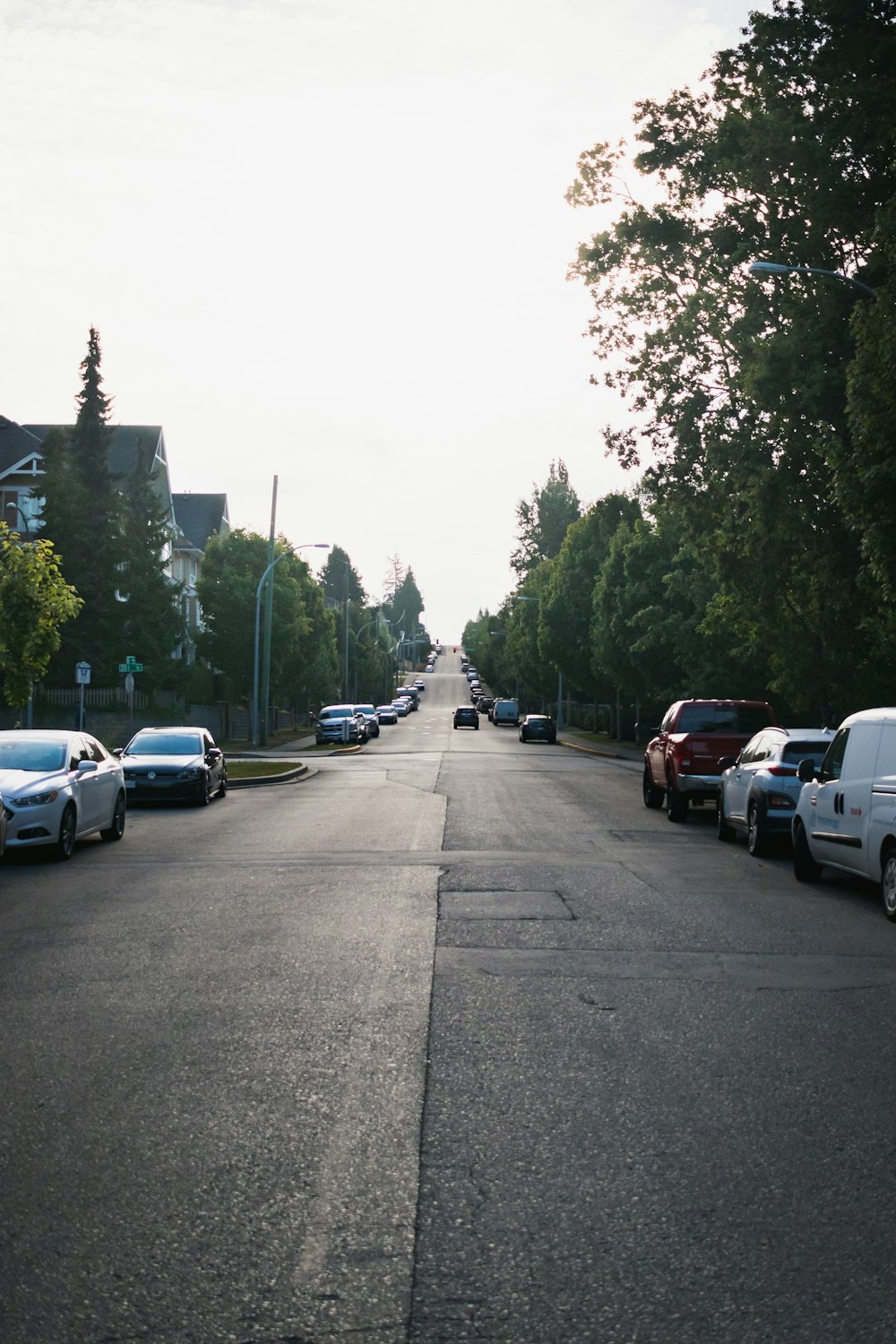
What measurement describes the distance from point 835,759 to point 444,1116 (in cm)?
986

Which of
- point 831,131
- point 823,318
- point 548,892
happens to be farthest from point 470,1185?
point 831,131

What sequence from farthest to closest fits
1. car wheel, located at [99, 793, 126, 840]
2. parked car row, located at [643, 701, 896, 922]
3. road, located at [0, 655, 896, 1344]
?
1. car wheel, located at [99, 793, 126, 840]
2. parked car row, located at [643, 701, 896, 922]
3. road, located at [0, 655, 896, 1344]

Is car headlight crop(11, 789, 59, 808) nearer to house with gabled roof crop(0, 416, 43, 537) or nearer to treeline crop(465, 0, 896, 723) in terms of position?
treeline crop(465, 0, 896, 723)

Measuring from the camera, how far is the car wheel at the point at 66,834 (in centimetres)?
1644

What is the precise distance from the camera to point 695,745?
77.6 feet

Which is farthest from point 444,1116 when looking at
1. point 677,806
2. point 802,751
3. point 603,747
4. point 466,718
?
point 466,718

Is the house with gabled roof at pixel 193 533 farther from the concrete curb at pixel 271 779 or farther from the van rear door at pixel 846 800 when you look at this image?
the van rear door at pixel 846 800

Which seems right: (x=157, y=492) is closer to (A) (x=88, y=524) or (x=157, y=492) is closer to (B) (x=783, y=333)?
(A) (x=88, y=524)

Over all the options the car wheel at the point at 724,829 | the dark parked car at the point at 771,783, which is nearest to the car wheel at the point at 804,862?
the dark parked car at the point at 771,783

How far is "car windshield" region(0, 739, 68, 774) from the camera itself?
685 inches

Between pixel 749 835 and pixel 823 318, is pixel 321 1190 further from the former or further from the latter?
pixel 823 318

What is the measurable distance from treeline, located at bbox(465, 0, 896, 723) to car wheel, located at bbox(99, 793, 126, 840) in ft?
33.8

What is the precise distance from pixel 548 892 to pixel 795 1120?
7.22 m

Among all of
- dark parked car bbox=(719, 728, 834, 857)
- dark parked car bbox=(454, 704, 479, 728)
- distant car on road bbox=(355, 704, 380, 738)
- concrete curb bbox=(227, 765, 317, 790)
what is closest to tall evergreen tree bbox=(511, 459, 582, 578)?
dark parked car bbox=(454, 704, 479, 728)
